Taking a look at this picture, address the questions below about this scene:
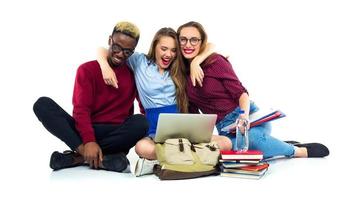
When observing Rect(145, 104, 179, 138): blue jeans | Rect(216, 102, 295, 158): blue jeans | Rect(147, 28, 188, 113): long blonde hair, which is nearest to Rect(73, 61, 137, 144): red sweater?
Rect(145, 104, 179, 138): blue jeans

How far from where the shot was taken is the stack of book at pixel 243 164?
3.42 meters

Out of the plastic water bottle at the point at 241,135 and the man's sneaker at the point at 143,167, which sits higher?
the plastic water bottle at the point at 241,135

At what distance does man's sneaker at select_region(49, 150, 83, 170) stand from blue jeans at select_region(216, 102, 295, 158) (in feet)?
3.54

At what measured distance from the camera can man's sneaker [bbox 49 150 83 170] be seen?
146 inches

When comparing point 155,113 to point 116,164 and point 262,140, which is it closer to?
point 116,164

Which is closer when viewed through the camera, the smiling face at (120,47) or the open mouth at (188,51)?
the smiling face at (120,47)

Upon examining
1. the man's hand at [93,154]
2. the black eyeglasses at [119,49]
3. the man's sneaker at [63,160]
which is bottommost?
the man's sneaker at [63,160]

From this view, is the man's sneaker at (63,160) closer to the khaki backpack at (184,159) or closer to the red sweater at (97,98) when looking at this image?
the red sweater at (97,98)

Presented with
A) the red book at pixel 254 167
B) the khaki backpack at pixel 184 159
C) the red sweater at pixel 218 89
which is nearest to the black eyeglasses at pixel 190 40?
the red sweater at pixel 218 89

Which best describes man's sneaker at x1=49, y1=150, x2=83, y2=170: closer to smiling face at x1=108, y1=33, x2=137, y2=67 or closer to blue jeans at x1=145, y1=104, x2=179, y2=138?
blue jeans at x1=145, y1=104, x2=179, y2=138

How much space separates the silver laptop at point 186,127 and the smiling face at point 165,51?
596 millimetres

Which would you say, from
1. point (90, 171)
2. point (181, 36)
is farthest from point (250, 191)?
point (181, 36)

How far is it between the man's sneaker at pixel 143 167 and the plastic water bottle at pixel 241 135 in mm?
628

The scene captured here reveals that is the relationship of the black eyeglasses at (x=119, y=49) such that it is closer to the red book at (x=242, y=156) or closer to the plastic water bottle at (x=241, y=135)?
the plastic water bottle at (x=241, y=135)
